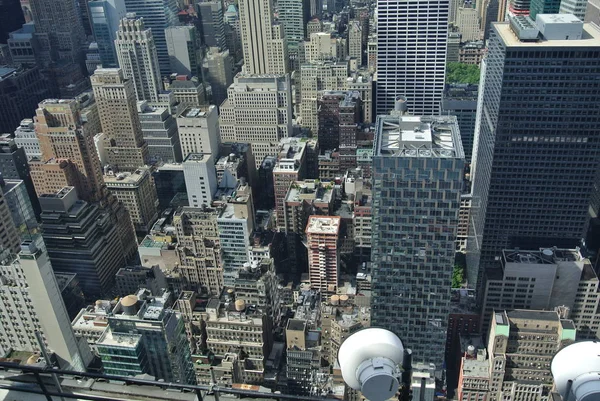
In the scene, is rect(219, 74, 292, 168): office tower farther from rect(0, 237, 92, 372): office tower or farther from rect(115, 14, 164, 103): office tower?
rect(0, 237, 92, 372): office tower

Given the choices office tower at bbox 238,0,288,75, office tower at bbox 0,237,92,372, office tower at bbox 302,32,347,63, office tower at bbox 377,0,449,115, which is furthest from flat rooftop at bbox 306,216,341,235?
office tower at bbox 302,32,347,63

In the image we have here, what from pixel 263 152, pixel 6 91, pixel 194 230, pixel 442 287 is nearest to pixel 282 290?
pixel 194 230

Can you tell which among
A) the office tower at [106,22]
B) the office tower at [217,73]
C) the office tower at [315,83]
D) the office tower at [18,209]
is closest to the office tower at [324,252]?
the office tower at [18,209]

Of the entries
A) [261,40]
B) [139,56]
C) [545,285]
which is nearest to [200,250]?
[545,285]

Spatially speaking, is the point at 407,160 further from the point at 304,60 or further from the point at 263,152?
the point at 304,60

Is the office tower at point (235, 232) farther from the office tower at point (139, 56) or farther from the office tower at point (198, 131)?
the office tower at point (139, 56)

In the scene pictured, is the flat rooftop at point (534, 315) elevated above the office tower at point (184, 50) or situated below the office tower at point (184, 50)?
below
